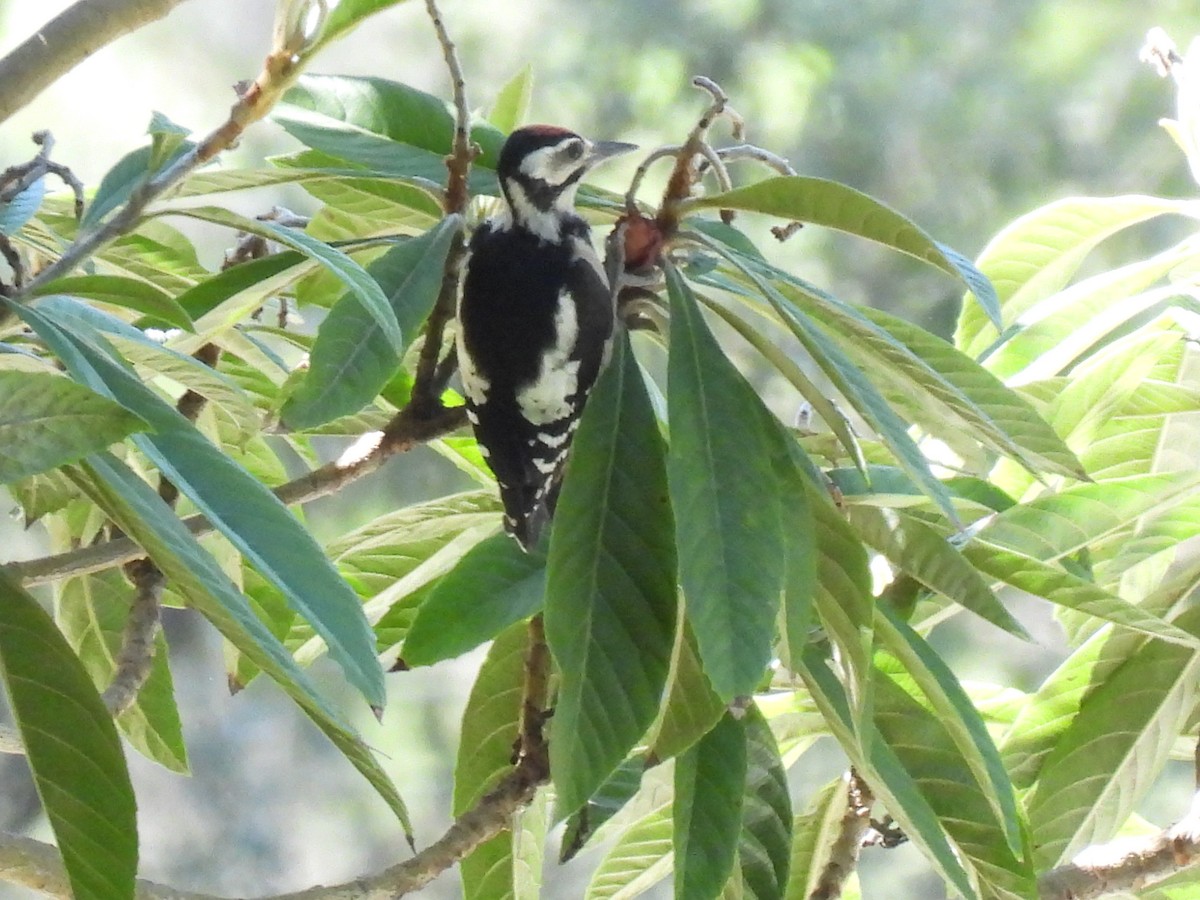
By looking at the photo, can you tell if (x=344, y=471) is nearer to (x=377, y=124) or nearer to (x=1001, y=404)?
(x=377, y=124)

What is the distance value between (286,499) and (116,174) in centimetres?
23

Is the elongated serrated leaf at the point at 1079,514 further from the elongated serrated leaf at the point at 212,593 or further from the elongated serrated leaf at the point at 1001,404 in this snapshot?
the elongated serrated leaf at the point at 212,593

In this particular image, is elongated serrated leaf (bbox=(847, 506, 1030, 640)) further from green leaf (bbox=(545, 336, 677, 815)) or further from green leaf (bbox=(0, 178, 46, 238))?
green leaf (bbox=(0, 178, 46, 238))

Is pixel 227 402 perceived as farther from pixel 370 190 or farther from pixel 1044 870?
pixel 1044 870

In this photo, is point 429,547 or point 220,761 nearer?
point 429,547

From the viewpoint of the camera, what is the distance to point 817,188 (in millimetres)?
716

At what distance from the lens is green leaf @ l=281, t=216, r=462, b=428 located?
0.66 metres

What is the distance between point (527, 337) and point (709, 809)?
0.32m

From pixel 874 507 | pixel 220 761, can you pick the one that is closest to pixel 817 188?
pixel 874 507

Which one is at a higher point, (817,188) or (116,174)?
(116,174)

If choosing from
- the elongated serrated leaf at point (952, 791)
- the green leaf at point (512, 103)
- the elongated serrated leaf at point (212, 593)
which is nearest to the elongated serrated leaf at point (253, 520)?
the elongated serrated leaf at point (212, 593)

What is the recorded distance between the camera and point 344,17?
2.07 feet

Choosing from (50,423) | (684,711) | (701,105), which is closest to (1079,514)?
(684,711)

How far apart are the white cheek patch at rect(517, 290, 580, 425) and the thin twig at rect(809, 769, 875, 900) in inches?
15.6
